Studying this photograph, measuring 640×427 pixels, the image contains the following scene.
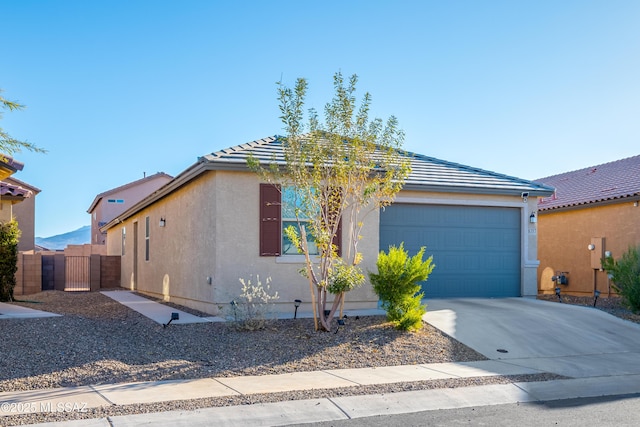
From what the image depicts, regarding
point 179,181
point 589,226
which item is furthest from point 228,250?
point 589,226

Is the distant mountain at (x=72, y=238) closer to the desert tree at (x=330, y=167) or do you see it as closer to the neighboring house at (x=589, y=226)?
the neighboring house at (x=589, y=226)

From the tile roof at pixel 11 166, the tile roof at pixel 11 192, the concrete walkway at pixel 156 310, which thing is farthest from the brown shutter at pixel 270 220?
the tile roof at pixel 11 192

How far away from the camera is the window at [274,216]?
12773mm

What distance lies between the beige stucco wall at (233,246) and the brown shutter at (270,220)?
124mm

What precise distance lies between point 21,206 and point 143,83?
66.5 feet

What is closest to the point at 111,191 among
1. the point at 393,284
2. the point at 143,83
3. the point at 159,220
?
the point at 159,220

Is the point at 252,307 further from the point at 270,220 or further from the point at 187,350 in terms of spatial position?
the point at 270,220

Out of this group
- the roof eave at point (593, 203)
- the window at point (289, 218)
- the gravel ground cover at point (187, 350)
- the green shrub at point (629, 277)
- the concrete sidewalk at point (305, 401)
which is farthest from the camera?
the roof eave at point (593, 203)

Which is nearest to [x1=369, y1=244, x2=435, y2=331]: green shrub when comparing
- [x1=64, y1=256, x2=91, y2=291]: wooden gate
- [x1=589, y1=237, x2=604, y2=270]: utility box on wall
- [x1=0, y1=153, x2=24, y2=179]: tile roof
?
[x1=0, y1=153, x2=24, y2=179]: tile roof

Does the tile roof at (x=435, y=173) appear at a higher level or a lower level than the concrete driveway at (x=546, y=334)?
higher

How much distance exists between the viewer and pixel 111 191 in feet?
136

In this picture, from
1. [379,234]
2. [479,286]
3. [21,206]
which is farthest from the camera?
[21,206]

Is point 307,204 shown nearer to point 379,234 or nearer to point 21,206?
point 379,234

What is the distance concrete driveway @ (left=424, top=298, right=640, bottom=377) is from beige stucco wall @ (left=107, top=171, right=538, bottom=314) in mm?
1978
